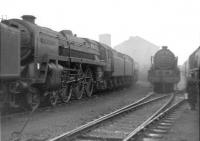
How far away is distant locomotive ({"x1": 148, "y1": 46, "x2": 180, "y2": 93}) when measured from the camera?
25.3m

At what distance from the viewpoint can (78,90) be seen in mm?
16062

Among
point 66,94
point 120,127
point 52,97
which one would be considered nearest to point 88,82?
point 66,94

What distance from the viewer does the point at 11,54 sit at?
30.3 feet

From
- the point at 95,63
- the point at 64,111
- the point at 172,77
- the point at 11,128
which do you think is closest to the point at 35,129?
the point at 11,128

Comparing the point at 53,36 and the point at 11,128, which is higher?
the point at 53,36

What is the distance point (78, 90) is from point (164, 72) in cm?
1101

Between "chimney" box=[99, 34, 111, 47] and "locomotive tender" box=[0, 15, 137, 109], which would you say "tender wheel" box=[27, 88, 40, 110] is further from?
"chimney" box=[99, 34, 111, 47]

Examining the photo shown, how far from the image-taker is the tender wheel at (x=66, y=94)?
14117 mm

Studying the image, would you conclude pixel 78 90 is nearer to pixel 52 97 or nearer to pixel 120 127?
pixel 52 97

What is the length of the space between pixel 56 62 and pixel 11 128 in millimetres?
4956

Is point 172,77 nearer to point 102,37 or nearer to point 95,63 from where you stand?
point 95,63

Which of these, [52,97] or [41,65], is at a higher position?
[41,65]

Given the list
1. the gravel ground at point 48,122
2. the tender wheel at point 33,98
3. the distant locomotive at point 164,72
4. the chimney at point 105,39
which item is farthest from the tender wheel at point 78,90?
the chimney at point 105,39

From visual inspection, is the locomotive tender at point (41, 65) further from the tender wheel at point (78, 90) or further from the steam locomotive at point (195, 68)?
the steam locomotive at point (195, 68)
